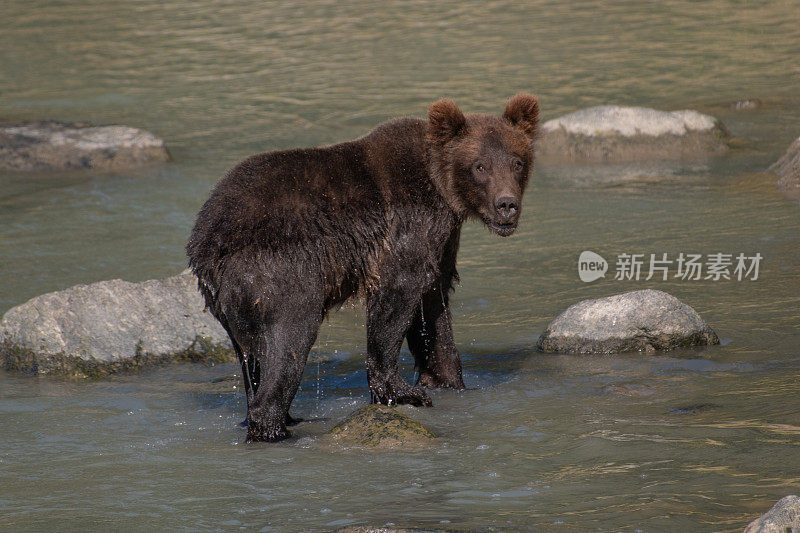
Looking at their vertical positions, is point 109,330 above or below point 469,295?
above

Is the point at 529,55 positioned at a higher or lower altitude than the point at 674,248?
higher

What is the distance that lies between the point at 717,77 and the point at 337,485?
17635 mm

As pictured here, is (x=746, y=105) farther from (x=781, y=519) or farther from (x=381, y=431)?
(x=781, y=519)

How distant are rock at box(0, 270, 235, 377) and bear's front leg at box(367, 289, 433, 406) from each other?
2.09m

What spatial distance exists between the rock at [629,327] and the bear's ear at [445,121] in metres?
2.29

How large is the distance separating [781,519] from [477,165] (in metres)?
3.76

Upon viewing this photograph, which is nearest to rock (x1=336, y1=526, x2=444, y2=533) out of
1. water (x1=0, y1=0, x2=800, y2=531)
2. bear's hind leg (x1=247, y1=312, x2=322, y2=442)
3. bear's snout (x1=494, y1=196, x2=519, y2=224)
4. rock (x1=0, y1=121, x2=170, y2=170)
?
water (x1=0, y1=0, x2=800, y2=531)

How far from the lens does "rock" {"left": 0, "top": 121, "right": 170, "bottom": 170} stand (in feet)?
56.0

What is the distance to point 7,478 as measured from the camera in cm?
678

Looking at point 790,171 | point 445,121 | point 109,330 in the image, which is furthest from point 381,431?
point 790,171

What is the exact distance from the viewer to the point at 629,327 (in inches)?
365

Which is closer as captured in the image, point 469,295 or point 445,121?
point 445,121

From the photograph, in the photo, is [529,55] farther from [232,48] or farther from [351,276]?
[351,276]

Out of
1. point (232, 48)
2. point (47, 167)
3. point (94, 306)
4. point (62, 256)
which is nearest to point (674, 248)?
point (94, 306)
